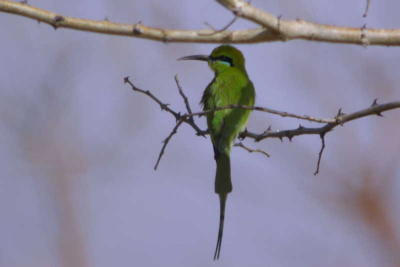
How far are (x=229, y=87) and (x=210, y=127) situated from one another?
409 mm

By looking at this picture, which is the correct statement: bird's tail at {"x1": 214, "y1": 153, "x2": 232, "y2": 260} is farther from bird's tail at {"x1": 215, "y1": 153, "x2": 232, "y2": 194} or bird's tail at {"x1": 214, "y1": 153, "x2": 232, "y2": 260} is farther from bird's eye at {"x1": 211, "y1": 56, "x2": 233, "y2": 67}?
bird's eye at {"x1": 211, "y1": 56, "x2": 233, "y2": 67}

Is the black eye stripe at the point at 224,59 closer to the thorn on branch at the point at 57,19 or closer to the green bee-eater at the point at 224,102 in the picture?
the green bee-eater at the point at 224,102

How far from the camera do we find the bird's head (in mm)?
3744

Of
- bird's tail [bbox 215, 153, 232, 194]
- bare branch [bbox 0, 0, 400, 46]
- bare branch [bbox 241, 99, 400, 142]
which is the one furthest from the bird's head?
bare branch [bbox 0, 0, 400, 46]

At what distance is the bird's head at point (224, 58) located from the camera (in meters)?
3.74

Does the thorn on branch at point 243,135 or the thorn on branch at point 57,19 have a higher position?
the thorn on branch at point 57,19

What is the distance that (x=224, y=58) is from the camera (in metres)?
3.78

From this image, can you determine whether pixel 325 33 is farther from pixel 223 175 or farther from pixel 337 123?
pixel 223 175

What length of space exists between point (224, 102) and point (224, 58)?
52cm

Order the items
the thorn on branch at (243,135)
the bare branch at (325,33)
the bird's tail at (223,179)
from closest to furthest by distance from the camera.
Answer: the bare branch at (325,33)
the bird's tail at (223,179)
the thorn on branch at (243,135)

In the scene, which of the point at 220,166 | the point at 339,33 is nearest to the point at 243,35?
the point at 339,33

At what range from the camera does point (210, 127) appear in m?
3.14

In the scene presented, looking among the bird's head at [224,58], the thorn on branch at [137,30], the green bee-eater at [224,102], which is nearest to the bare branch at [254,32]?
the thorn on branch at [137,30]

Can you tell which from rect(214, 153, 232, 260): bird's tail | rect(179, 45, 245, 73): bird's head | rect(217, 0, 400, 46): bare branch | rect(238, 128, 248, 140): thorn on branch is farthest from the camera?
rect(179, 45, 245, 73): bird's head
